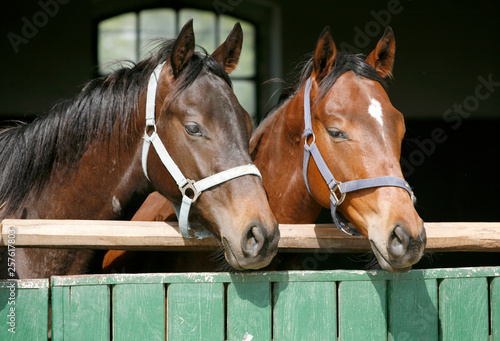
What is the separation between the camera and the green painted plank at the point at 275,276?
59.1 inches

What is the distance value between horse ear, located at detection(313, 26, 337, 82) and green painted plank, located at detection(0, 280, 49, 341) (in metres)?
1.26

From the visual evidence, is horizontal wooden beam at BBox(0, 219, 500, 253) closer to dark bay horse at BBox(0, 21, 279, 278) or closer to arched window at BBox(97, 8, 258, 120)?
dark bay horse at BBox(0, 21, 279, 278)

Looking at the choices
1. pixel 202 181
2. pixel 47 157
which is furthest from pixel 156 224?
pixel 47 157

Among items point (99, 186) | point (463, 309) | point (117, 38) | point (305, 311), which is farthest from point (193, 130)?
point (117, 38)

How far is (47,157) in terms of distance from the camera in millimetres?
1987

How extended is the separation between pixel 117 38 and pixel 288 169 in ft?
16.6

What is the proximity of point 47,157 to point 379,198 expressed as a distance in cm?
125

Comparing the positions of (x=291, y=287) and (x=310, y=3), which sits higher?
(x=310, y=3)

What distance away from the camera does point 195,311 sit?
154 cm

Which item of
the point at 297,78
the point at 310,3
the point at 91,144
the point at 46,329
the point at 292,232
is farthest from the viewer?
the point at 310,3

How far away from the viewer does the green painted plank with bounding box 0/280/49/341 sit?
144cm

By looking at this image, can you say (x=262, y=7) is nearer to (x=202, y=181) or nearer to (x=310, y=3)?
(x=310, y=3)

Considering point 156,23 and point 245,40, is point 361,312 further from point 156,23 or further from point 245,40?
point 156,23

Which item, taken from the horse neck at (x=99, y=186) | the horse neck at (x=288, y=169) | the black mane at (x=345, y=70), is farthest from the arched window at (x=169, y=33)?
the horse neck at (x=99, y=186)
